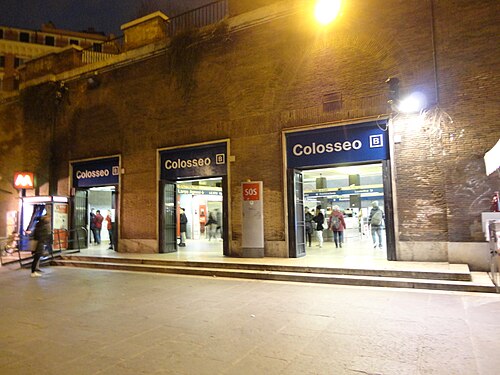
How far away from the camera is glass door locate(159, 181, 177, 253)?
1339 cm

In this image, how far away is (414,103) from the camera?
9594 millimetres

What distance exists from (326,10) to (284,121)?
3.45m

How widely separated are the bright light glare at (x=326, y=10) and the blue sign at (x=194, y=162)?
4933mm

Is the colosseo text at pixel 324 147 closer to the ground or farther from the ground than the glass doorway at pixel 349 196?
farther from the ground

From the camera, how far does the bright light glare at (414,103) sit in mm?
9555

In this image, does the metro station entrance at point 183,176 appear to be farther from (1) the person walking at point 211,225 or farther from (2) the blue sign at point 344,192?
(2) the blue sign at point 344,192

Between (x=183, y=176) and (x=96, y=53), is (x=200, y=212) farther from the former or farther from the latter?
(x=96, y=53)

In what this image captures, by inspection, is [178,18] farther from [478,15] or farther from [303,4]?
[478,15]

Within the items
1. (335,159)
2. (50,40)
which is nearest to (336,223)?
(335,159)

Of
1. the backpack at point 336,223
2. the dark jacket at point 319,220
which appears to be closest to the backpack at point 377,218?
the backpack at point 336,223

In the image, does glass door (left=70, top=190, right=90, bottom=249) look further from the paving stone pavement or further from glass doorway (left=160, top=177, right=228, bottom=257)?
the paving stone pavement

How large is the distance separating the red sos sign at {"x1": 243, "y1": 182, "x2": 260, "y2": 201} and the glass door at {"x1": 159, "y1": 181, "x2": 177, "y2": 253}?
12.2ft

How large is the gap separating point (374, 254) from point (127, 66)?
11.7 meters

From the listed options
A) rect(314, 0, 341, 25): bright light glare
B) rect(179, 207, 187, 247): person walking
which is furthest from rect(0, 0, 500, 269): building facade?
rect(179, 207, 187, 247): person walking
